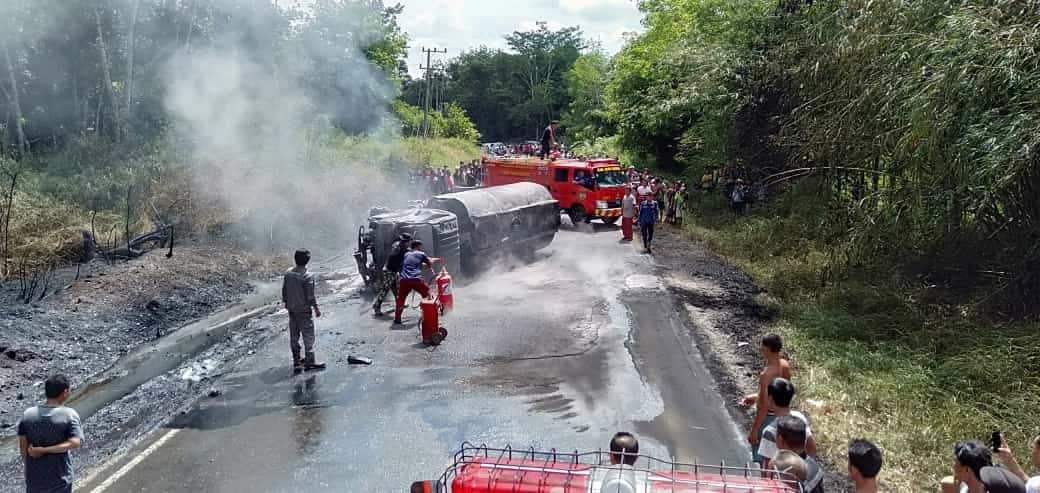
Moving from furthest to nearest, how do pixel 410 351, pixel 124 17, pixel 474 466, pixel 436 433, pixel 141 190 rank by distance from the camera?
pixel 124 17 → pixel 141 190 → pixel 410 351 → pixel 436 433 → pixel 474 466

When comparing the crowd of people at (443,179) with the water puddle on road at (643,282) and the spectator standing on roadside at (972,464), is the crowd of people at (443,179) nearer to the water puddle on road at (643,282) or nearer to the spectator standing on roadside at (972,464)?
the water puddle on road at (643,282)

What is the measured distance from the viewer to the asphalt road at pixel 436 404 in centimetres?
680

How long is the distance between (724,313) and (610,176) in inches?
431

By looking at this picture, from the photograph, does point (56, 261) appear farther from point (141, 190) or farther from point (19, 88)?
point (19, 88)

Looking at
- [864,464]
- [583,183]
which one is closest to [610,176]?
[583,183]

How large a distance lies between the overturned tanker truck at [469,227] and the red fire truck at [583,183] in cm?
384

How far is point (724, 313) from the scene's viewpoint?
1266cm

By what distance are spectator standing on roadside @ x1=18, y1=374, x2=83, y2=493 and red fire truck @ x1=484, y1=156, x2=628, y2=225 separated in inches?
723

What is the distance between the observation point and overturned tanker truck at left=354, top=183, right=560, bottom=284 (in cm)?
1384

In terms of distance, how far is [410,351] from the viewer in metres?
10.6

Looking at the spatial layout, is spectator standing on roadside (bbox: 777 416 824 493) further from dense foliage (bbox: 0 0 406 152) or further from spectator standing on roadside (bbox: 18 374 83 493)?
dense foliage (bbox: 0 0 406 152)

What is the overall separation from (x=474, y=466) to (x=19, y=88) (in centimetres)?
3006

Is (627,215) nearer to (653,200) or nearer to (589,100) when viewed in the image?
(653,200)

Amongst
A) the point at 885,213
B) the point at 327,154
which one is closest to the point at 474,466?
the point at 885,213
